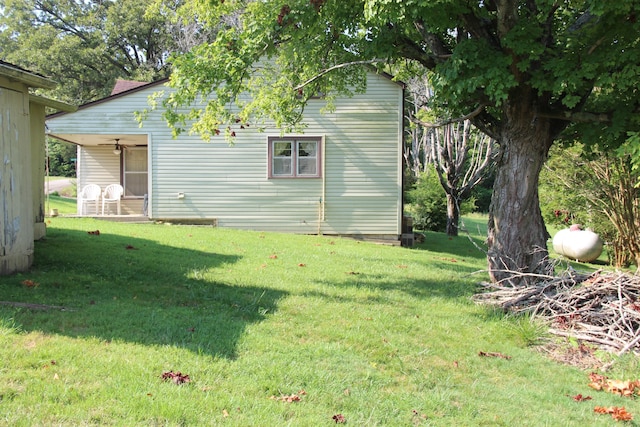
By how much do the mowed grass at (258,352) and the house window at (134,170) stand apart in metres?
9.36

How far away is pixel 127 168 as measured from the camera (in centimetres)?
1755

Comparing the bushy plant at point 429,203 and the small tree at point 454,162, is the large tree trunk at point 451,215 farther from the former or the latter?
the bushy plant at point 429,203

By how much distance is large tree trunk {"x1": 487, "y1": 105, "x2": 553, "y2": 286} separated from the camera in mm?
7859

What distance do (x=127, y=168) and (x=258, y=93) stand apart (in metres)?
8.67

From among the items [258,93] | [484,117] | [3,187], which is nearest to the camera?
[3,187]

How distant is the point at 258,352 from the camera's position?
4598 mm

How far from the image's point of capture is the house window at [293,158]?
1545 centimetres

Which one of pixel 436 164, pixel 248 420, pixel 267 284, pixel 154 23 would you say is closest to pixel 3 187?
pixel 267 284

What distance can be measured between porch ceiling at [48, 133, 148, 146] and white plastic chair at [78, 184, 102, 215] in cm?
146

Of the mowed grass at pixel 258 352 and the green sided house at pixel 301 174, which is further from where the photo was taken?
the green sided house at pixel 301 174

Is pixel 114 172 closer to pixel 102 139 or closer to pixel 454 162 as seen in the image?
pixel 102 139

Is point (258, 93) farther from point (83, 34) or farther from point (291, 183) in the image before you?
point (83, 34)

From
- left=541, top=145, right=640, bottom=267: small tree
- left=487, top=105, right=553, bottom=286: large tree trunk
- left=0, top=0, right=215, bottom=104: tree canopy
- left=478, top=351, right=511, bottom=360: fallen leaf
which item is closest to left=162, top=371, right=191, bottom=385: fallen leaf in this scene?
left=478, top=351, right=511, bottom=360: fallen leaf

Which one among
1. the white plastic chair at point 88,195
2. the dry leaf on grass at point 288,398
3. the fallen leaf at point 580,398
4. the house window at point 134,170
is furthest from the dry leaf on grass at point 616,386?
the house window at point 134,170
